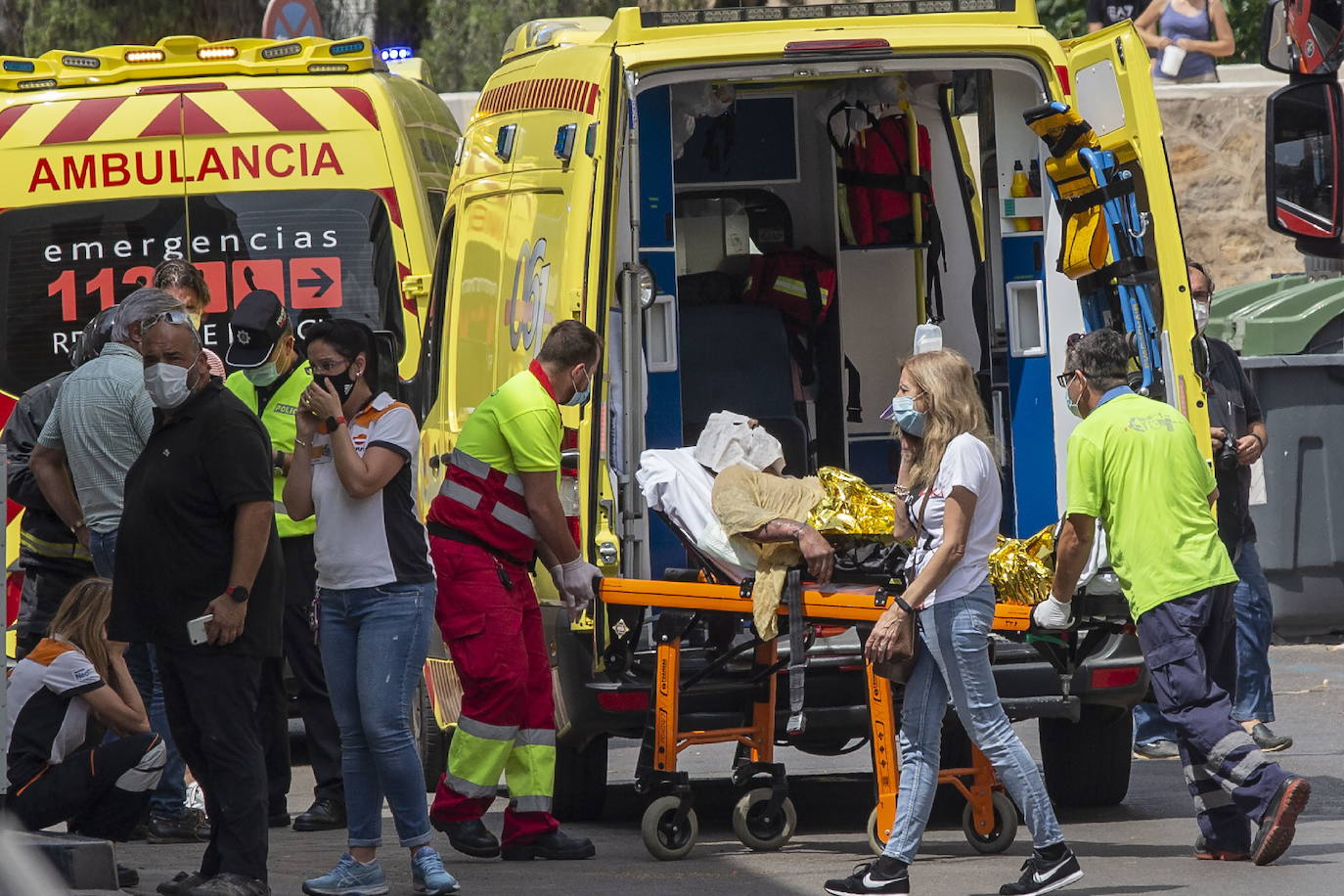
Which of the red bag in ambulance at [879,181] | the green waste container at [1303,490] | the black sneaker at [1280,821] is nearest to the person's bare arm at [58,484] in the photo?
the red bag in ambulance at [879,181]

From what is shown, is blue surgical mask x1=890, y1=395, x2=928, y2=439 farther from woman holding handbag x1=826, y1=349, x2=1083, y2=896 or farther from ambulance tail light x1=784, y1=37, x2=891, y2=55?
ambulance tail light x1=784, y1=37, x2=891, y2=55

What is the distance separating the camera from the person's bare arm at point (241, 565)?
5.53 meters

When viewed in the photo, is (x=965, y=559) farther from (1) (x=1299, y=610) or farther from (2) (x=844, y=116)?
(1) (x=1299, y=610)

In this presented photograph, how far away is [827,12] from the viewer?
6.80m

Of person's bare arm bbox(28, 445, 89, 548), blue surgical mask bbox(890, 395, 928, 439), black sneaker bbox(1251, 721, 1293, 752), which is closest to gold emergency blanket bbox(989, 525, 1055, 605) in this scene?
blue surgical mask bbox(890, 395, 928, 439)

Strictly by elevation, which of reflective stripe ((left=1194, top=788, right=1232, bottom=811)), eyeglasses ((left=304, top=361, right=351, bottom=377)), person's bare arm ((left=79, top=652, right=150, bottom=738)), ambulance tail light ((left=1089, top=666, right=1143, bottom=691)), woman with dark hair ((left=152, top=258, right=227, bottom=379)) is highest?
woman with dark hair ((left=152, top=258, right=227, bottom=379))

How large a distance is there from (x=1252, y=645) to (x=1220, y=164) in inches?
278

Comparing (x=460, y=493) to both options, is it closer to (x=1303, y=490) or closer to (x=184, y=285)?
(x=184, y=285)

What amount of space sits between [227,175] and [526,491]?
2.93m

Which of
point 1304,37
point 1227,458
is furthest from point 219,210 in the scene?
point 1304,37

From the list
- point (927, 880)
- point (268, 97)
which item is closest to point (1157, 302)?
point (927, 880)

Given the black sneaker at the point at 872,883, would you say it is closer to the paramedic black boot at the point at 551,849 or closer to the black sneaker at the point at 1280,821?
the paramedic black boot at the point at 551,849

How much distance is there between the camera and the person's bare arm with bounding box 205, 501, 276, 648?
5531 mm

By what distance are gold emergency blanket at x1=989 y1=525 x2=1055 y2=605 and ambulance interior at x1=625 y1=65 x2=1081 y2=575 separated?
58 centimetres
